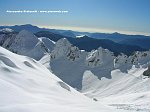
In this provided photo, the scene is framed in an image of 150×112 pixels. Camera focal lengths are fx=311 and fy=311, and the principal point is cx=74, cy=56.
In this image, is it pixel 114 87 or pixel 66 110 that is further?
pixel 114 87

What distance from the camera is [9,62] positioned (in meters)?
35.5

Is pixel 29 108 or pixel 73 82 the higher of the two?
pixel 29 108

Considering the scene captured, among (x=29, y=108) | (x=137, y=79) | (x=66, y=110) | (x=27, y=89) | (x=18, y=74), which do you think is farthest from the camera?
(x=137, y=79)

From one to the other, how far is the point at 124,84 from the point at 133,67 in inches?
1545

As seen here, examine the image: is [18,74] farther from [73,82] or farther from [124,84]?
[73,82]

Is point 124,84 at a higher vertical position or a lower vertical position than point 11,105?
lower

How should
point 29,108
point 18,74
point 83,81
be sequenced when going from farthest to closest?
point 83,81 → point 18,74 → point 29,108

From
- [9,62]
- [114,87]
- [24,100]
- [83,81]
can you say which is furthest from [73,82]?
[24,100]

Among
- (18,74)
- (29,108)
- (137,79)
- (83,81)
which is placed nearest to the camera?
(29,108)

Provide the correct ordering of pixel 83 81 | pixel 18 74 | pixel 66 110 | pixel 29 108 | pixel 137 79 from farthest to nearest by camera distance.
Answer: pixel 83 81 → pixel 137 79 → pixel 18 74 → pixel 66 110 → pixel 29 108

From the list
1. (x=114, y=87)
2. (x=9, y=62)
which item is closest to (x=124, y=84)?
(x=114, y=87)

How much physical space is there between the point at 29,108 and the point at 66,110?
2.71m

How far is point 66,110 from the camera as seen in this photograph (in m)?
19.1

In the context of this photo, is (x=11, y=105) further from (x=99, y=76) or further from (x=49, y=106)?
(x=99, y=76)
